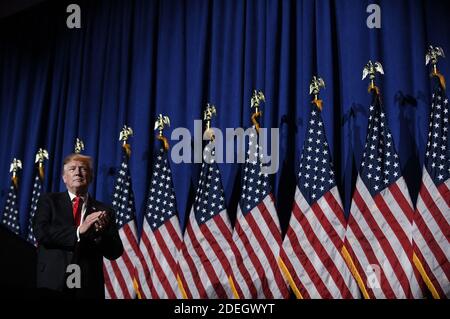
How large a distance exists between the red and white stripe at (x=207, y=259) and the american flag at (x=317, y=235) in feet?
1.63

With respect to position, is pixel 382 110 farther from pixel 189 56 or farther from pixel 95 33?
pixel 95 33

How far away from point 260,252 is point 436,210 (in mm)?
1299

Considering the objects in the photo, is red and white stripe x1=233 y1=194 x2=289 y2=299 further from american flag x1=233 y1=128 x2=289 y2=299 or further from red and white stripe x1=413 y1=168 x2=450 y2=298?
red and white stripe x1=413 y1=168 x2=450 y2=298

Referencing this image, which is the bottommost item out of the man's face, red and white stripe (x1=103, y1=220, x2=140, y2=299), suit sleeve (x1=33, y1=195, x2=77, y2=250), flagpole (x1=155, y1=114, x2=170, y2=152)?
red and white stripe (x1=103, y1=220, x2=140, y2=299)

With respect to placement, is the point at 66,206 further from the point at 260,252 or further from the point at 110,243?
the point at 260,252

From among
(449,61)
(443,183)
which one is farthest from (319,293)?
(449,61)

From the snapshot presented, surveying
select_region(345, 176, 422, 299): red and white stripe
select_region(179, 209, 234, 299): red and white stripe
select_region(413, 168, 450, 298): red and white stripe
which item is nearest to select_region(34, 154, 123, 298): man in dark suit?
select_region(179, 209, 234, 299): red and white stripe

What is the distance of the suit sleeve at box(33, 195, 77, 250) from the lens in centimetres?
320

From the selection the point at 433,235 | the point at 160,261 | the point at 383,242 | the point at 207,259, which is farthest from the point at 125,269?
the point at 433,235

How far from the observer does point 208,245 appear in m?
4.93

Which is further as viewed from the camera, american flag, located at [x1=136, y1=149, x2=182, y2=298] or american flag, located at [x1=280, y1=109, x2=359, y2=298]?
american flag, located at [x1=136, y1=149, x2=182, y2=298]

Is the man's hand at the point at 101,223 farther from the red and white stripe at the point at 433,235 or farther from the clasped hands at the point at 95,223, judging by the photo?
the red and white stripe at the point at 433,235

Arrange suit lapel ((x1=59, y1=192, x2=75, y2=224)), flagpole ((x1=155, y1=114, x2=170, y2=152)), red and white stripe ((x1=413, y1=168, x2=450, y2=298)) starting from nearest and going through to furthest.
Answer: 1. suit lapel ((x1=59, y1=192, x2=75, y2=224))
2. red and white stripe ((x1=413, y1=168, x2=450, y2=298))
3. flagpole ((x1=155, y1=114, x2=170, y2=152))

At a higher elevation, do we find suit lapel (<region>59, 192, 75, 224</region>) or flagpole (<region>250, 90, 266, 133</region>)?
flagpole (<region>250, 90, 266, 133</region>)
